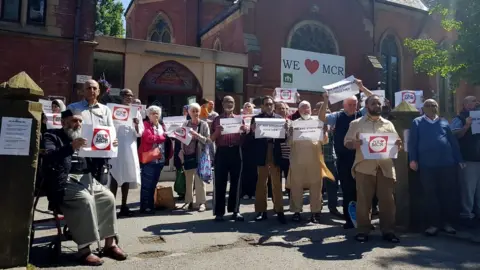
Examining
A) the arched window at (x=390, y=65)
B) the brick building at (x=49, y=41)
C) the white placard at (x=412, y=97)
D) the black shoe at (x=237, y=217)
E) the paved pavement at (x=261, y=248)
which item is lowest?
the paved pavement at (x=261, y=248)

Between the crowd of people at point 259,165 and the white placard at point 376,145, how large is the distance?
105 millimetres

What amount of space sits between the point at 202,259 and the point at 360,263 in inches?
Result: 73.5

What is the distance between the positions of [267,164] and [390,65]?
70.7 ft

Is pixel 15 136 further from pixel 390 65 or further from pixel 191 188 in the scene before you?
pixel 390 65

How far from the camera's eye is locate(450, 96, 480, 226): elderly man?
710 centimetres

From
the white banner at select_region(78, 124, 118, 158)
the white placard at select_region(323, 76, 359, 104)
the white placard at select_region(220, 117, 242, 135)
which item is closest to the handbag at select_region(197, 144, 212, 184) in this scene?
the white placard at select_region(220, 117, 242, 135)

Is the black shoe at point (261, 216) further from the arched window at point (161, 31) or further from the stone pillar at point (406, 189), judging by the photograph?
the arched window at point (161, 31)

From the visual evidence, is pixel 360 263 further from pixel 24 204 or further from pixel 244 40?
pixel 244 40

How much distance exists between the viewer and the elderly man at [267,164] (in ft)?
22.0

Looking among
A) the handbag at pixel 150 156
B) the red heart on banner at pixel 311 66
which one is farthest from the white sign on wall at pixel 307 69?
the handbag at pixel 150 156

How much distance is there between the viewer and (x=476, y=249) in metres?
5.54

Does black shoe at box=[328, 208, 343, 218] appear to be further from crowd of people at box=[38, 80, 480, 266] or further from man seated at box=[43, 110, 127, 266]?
man seated at box=[43, 110, 127, 266]

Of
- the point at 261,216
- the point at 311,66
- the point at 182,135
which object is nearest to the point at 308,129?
the point at 261,216

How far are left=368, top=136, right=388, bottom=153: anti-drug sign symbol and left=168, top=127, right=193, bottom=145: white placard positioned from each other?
132 inches
